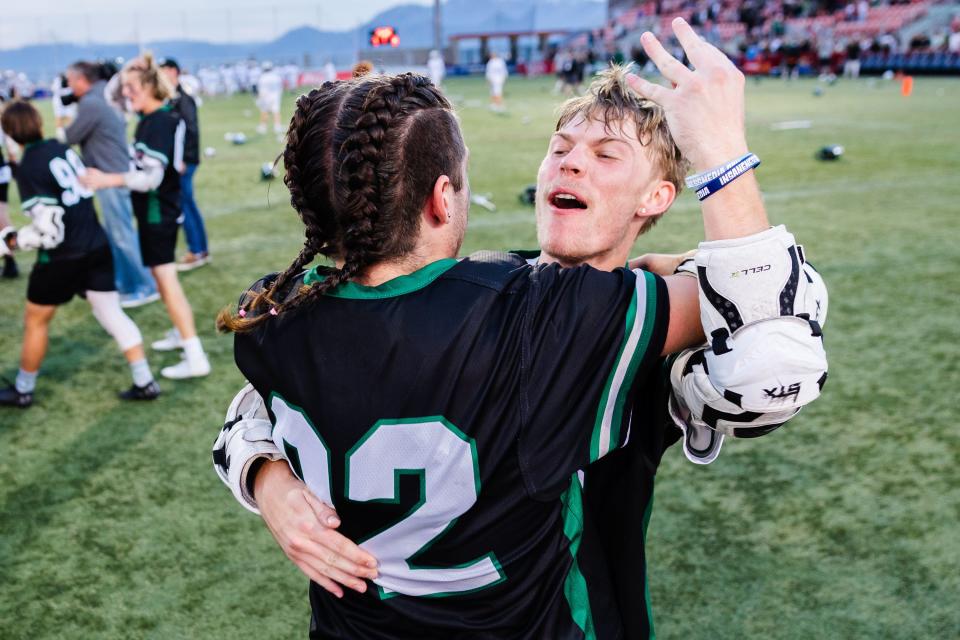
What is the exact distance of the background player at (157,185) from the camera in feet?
19.1

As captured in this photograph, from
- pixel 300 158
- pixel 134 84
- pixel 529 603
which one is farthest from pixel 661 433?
pixel 134 84

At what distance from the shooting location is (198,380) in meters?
5.82

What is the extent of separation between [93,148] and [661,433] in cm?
669

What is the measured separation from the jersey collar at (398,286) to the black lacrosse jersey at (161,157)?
16.3ft

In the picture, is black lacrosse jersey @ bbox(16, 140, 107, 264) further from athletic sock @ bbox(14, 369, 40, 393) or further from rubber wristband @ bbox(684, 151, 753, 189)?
rubber wristband @ bbox(684, 151, 753, 189)

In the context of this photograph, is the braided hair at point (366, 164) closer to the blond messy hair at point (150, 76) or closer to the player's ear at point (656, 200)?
the player's ear at point (656, 200)

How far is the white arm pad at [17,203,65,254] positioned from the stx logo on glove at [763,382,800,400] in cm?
499

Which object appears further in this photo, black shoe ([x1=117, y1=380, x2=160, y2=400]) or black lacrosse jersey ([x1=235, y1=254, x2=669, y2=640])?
black shoe ([x1=117, y1=380, x2=160, y2=400])

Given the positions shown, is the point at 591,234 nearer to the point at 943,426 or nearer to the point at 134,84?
the point at 943,426

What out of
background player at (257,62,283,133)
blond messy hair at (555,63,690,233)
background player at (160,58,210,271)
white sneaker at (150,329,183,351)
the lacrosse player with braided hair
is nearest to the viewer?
the lacrosse player with braided hair

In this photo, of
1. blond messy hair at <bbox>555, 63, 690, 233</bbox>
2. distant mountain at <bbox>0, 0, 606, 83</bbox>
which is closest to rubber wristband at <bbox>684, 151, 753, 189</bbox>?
blond messy hair at <bbox>555, 63, 690, 233</bbox>

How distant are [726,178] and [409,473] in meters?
0.76

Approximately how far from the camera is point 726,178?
139cm

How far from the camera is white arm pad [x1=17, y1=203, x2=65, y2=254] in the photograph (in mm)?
5088
